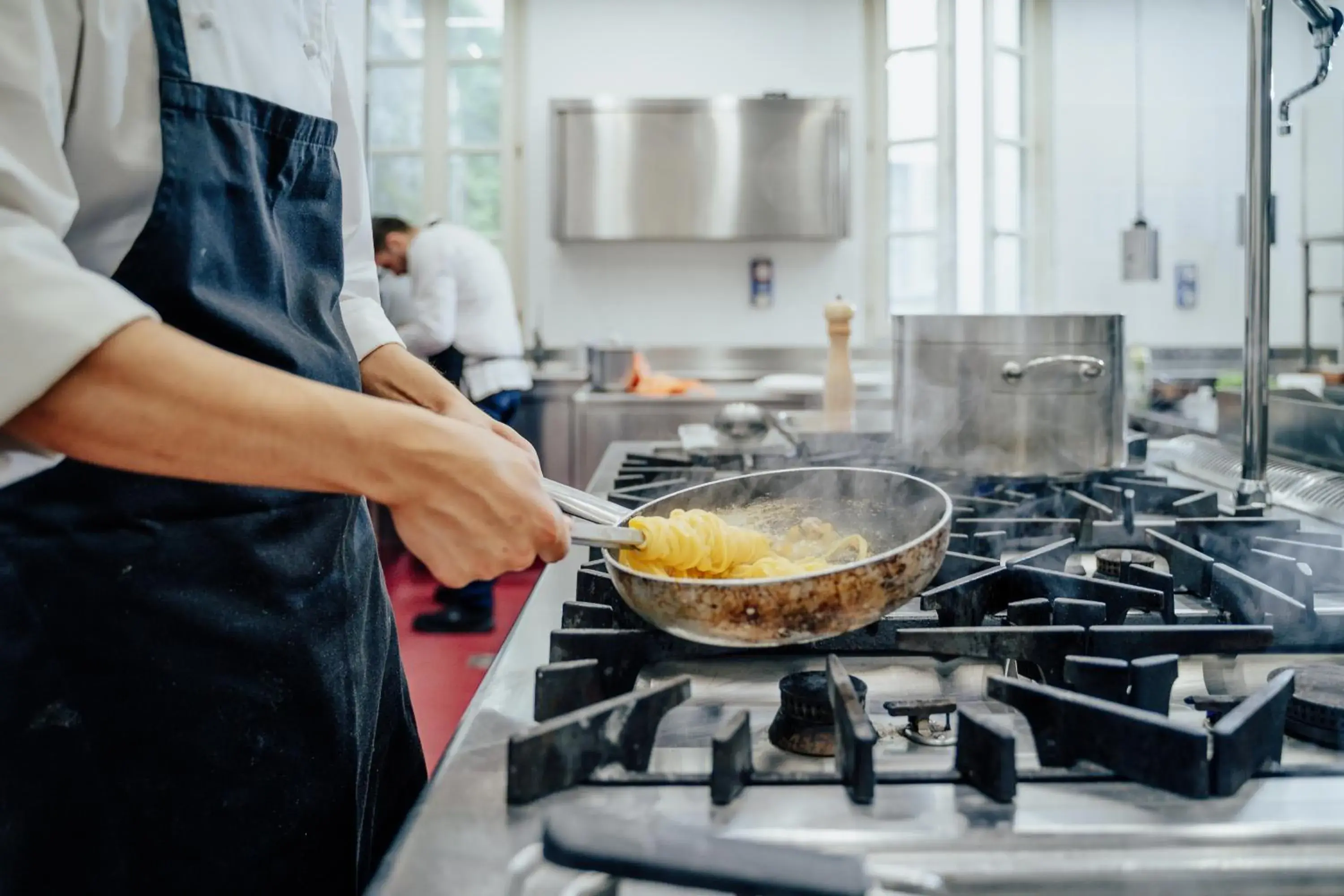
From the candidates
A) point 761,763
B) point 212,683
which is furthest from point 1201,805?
point 212,683

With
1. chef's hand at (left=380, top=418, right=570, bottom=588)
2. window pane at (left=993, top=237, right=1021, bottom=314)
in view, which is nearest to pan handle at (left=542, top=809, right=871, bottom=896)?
chef's hand at (left=380, top=418, right=570, bottom=588)

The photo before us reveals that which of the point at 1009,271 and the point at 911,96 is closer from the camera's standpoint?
the point at 1009,271

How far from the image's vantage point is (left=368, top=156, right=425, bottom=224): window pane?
5.46 meters

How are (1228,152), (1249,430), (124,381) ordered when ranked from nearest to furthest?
(124,381) → (1249,430) → (1228,152)

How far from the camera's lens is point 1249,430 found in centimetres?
129

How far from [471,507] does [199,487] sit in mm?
315

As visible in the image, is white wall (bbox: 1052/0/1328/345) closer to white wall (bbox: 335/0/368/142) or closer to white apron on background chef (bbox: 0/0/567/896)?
white wall (bbox: 335/0/368/142)

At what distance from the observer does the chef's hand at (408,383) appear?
3.22 feet

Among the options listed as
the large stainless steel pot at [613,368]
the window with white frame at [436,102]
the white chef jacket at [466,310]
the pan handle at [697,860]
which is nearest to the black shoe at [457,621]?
the white chef jacket at [466,310]

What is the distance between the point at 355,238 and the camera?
1099mm

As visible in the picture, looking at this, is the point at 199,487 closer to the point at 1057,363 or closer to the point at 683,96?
the point at 1057,363

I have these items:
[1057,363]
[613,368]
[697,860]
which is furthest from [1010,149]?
[697,860]

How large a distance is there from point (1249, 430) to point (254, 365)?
3.89 feet

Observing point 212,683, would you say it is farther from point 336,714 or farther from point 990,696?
point 990,696
